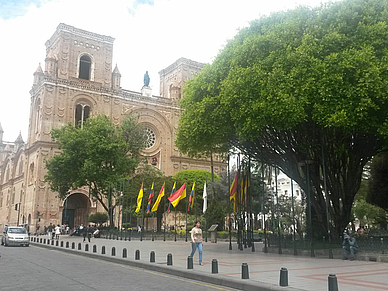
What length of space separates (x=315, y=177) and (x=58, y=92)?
41104mm

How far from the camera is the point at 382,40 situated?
15.3 metres

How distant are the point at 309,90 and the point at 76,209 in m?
45.6

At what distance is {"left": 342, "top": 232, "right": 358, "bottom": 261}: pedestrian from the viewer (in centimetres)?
1600

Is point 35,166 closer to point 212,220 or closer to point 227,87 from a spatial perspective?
point 212,220

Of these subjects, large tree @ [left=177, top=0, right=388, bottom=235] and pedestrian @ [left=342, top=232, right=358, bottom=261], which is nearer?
large tree @ [left=177, top=0, right=388, bottom=235]

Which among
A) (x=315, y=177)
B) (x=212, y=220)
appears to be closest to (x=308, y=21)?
(x=315, y=177)

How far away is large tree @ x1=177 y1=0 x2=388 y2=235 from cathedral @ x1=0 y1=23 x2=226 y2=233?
29.3 metres

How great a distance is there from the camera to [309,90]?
1574 centimetres

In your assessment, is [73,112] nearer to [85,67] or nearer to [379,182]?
[85,67]

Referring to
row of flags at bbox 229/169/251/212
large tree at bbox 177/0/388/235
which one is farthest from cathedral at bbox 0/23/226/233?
large tree at bbox 177/0/388/235

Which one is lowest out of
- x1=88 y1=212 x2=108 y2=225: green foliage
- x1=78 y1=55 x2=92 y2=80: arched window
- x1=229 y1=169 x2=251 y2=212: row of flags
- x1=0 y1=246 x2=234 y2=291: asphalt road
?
x1=0 y1=246 x2=234 y2=291: asphalt road

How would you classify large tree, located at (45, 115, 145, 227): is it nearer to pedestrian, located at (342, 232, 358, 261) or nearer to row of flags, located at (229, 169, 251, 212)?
row of flags, located at (229, 169, 251, 212)

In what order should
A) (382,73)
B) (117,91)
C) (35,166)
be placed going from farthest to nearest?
(117,91) < (35,166) < (382,73)

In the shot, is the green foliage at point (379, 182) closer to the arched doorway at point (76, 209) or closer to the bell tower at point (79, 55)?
the arched doorway at point (76, 209)
